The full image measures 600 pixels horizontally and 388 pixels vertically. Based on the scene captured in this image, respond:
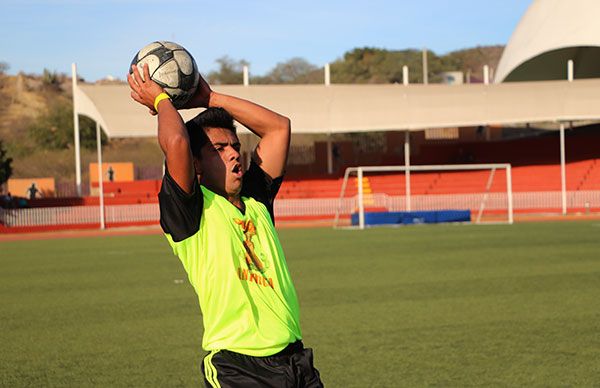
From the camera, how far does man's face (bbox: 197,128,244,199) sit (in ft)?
12.9

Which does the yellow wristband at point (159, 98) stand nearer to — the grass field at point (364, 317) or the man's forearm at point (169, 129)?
the man's forearm at point (169, 129)

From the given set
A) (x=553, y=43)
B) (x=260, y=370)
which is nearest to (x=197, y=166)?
(x=260, y=370)

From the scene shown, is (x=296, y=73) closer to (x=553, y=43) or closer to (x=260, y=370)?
(x=553, y=43)

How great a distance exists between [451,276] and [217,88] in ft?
84.0

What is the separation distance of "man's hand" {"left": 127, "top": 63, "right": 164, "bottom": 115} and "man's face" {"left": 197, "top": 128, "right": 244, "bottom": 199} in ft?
0.92

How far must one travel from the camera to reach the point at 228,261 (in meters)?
3.90

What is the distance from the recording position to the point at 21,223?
35938mm

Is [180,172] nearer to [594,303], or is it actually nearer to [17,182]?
[594,303]

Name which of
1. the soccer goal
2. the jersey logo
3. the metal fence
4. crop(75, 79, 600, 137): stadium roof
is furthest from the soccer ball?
crop(75, 79, 600, 137): stadium roof

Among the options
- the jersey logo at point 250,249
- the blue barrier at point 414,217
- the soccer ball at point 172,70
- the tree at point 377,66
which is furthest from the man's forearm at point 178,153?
the tree at point 377,66

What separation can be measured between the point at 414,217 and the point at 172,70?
2842 cm

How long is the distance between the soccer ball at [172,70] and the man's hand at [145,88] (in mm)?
25

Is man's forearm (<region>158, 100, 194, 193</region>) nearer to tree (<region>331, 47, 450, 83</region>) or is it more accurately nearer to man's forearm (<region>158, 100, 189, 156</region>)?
man's forearm (<region>158, 100, 189, 156</region>)

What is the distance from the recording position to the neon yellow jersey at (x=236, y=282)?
12.8 feet
